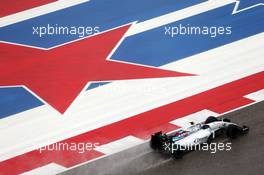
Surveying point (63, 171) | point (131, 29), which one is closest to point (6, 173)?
point (63, 171)

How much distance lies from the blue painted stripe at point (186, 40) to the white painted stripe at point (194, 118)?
1492 mm

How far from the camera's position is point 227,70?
10562 mm

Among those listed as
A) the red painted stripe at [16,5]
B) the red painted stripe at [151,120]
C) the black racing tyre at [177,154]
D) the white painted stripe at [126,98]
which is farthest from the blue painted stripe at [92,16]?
the black racing tyre at [177,154]

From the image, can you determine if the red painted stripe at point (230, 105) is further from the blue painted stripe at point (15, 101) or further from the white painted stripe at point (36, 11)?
the white painted stripe at point (36, 11)

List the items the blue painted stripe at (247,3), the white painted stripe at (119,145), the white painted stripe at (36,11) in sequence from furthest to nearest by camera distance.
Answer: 1. the blue painted stripe at (247,3)
2. the white painted stripe at (36,11)
3. the white painted stripe at (119,145)

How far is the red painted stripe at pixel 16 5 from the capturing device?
11352 mm

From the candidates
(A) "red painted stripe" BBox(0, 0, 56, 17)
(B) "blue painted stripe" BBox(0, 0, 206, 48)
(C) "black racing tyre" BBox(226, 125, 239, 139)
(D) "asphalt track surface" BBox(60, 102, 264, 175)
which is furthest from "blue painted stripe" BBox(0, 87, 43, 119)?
(C) "black racing tyre" BBox(226, 125, 239, 139)

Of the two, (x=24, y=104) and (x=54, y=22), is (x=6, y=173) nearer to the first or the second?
(x=24, y=104)

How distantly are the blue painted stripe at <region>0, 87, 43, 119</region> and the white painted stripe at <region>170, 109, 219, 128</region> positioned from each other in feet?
8.86

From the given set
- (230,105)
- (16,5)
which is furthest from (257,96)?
(16,5)

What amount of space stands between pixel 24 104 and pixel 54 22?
7.53 ft

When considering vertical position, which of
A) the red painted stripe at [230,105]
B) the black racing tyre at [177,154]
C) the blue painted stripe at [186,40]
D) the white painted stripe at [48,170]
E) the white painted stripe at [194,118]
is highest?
the blue painted stripe at [186,40]

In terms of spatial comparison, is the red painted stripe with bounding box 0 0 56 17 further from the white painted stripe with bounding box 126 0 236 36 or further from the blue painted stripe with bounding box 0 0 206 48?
the white painted stripe with bounding box 126 0 236 36

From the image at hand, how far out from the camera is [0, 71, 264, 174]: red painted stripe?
8.88 metres
